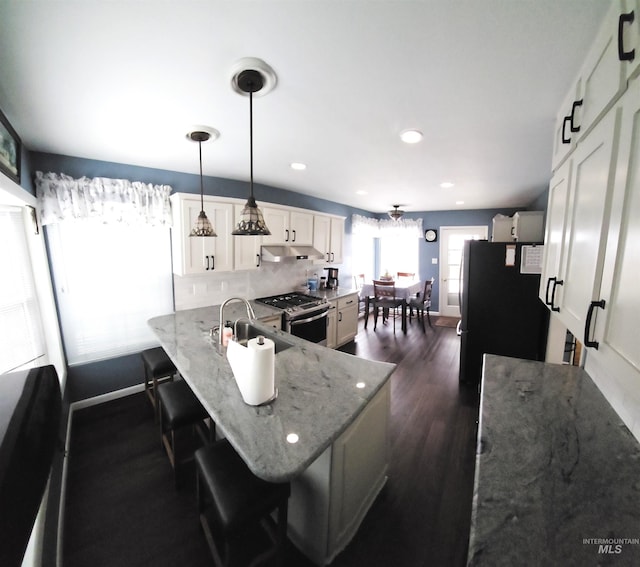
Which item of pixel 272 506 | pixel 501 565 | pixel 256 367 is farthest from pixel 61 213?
pixel 501 565

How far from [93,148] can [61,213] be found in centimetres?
60

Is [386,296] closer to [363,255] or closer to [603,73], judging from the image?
[363,255]

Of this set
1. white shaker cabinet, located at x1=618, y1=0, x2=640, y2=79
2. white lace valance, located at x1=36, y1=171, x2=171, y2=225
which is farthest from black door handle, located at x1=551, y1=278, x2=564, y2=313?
white lace valance, located at x1=36, y1=171, x2=171, y2=225

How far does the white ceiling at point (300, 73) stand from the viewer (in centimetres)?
90

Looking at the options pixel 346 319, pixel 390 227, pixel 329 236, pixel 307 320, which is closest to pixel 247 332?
pixel 307 320

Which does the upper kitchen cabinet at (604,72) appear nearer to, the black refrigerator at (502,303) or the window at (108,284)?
the black refrigerator at (502,303)

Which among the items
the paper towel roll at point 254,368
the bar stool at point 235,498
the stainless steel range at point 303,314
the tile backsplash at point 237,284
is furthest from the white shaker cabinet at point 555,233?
the tile backsplash at point 237,284

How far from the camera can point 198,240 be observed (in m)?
2.71

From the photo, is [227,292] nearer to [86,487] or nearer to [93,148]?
[93,148]

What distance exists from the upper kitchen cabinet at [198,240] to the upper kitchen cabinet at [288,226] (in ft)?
1.65

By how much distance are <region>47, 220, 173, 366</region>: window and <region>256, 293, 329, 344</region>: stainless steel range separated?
4.20 ft

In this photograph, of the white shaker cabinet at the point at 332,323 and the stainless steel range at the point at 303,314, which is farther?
the white shaker cabinet at the point at 332,323

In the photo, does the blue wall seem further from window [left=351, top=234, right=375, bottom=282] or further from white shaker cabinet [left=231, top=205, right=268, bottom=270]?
window [left=351, top=234, right=375, bottom=282]

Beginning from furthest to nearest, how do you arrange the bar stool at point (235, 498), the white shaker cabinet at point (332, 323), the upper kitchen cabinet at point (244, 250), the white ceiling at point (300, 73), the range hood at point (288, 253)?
1. the white shaker cabinet at point (332, 323)
2. the range hood at point (288, 253)
3. the upper kitchen cabinet at point (244, 250)
4. the bar stool at point (235, 498)
5. the white ceiling at point (300, 73)
